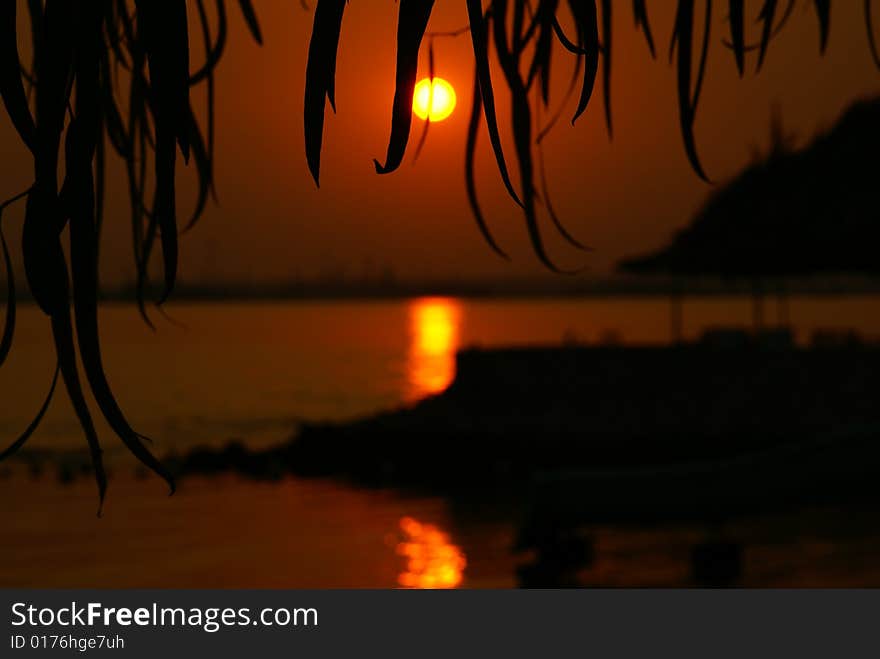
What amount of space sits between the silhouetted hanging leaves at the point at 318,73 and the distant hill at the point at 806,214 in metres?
16.7

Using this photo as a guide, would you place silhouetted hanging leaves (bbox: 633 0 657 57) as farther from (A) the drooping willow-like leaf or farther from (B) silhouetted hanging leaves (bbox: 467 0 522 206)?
(A) the drooping willow-like leaf

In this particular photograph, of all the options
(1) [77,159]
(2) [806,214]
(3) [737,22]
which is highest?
(2) [806,214]

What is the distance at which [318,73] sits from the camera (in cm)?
52

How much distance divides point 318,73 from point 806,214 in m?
18.4

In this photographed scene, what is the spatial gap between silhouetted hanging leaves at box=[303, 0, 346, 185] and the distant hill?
1670cm

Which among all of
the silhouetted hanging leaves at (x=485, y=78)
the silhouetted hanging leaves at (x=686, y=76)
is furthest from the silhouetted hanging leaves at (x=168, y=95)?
the silhouetted hanging leaves at (x=686, y=76)

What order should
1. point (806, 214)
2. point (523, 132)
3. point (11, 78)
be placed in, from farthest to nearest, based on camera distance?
point (806, 214)
point (523, 132)
point (11, 78)

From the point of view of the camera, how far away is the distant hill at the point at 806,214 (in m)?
17.1

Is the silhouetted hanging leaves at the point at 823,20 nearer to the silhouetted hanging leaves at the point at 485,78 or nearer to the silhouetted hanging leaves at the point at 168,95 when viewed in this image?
the silhouetted hanging leaves at the point at 485,78

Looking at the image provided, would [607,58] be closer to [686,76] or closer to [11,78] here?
[686,76]

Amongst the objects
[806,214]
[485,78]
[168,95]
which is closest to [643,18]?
[485,78]

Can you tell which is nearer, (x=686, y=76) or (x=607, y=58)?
(x=686, y=76)

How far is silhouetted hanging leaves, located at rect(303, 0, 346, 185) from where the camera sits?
20.5 inches

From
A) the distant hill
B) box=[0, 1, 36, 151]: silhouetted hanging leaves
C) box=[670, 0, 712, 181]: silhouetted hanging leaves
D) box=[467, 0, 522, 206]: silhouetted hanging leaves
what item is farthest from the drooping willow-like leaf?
the distant hill
